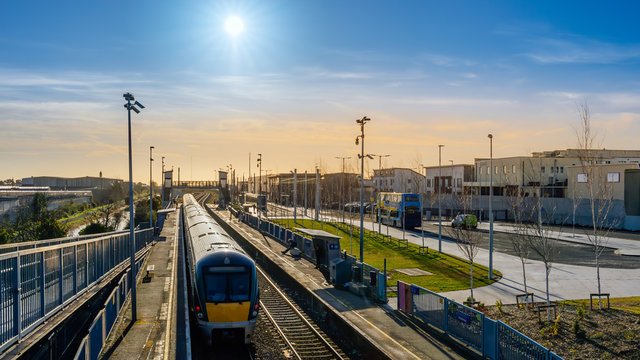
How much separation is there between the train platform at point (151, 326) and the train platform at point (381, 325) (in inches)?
238

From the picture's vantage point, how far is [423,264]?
94.5 ft

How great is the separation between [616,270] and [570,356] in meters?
17.9

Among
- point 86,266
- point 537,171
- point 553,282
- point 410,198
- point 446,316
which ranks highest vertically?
point 537,171

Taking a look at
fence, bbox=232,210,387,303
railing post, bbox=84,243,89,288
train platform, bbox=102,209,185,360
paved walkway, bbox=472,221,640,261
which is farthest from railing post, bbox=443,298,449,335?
paved walkway, bbox=472,221,640,261

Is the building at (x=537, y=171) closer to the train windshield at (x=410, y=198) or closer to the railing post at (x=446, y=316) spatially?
the train windshield at (x=410, y=198)

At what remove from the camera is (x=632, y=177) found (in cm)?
4903

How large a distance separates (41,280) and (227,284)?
17.3ft

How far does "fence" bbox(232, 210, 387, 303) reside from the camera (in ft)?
63.9

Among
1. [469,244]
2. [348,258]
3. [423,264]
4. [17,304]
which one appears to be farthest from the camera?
[423,264]

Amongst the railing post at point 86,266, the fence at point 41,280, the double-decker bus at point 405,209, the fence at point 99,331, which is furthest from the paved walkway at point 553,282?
the double-decker bus at point 405,209

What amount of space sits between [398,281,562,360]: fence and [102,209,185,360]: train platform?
8.30 m

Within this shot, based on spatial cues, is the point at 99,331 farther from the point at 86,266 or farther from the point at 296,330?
the point at 296,330

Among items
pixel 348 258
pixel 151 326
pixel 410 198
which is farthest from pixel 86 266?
pixel 410 198

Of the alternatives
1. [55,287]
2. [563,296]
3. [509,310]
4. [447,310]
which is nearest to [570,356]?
[447,310]
